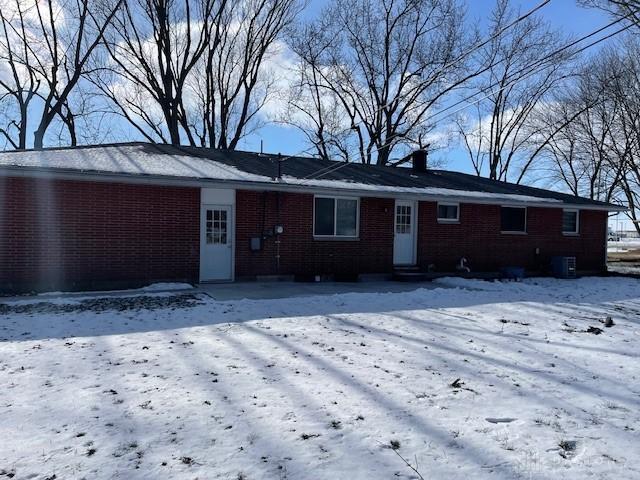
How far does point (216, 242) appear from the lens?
1171cm

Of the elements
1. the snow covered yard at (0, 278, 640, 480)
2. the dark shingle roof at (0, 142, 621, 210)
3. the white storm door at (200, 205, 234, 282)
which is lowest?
the snow covered yard at (0, 278, 640, 480)

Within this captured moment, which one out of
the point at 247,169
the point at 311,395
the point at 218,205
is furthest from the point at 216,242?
the point at 311,395

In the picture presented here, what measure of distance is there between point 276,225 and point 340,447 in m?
9.19

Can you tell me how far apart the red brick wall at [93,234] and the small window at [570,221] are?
518 inches

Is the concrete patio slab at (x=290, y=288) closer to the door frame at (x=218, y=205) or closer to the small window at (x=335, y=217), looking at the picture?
the door frame at (x=218, y=205)

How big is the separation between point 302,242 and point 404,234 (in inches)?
133

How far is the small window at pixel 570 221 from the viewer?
1692 cm

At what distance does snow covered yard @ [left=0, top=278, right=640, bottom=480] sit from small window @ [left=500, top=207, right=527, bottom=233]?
810cm

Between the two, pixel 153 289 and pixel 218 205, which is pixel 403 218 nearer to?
pixel 218 205

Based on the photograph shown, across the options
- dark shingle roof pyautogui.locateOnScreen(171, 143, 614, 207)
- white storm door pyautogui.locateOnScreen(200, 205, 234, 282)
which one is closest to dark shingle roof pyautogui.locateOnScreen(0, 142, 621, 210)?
dark shingle roof pyautogui.locateOnScreen(171, 143, 614, 207)

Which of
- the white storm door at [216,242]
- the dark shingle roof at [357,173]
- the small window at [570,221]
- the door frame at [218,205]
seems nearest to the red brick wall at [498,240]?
the small window at [570,221]

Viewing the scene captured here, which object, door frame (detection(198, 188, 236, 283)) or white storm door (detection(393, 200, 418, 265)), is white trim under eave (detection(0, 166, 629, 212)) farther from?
white storm door (detection(393, 200, 418, 265))

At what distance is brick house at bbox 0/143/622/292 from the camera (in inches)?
388

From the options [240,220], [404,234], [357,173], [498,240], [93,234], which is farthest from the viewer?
[357,173]
